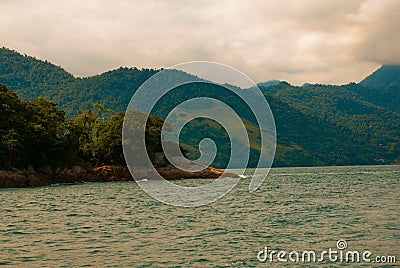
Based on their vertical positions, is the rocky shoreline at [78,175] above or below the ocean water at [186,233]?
above

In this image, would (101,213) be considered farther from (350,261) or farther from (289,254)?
(350,261)

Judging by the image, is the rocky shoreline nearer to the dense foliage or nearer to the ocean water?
the dense foliage

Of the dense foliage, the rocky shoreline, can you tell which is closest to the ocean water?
the rocky shoreline

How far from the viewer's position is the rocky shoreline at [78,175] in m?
85.3

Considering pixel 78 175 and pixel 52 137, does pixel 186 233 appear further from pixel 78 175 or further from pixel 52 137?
pixel 78 175

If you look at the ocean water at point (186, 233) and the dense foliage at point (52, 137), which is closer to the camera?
the ocean water at point (186, 233)

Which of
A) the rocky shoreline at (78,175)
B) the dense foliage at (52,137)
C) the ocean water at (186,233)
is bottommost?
the ocean water at (186,233)

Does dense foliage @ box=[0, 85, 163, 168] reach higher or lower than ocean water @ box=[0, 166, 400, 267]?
higher

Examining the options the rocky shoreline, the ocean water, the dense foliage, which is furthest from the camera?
the dense foliage

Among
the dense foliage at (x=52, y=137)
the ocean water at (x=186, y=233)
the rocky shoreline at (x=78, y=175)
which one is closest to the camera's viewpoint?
the ocean water at (x=186, y=233)

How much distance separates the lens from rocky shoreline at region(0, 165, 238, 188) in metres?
85.3

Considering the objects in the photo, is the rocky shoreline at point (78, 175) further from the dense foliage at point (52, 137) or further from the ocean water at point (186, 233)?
the ocean water at point (186, 233)

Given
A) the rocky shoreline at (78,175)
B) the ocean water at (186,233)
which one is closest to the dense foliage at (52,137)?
the rocky shoreline at (78,175)

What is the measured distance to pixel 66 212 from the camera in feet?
139
